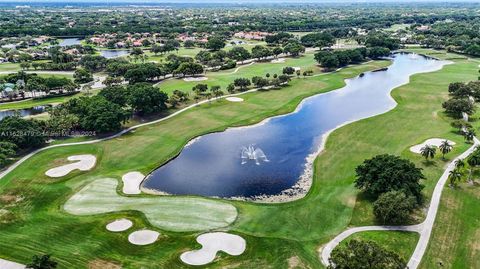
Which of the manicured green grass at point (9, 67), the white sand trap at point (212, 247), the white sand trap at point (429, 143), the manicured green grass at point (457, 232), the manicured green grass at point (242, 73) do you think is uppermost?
the manicured green grass at point (9, 67)

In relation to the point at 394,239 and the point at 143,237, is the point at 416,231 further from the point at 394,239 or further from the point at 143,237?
the point at 143,237

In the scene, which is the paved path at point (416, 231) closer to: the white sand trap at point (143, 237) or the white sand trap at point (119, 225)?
the white sand trap at point (143, 237)

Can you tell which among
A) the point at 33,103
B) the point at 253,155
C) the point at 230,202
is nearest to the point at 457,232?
the point at 230,202

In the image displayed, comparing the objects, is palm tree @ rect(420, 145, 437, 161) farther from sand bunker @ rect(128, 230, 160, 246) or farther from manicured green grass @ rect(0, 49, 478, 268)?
sand bunker @ rect(128, 230, 160, 246)

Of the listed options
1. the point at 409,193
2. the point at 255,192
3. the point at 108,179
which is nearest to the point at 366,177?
the point at 409,193

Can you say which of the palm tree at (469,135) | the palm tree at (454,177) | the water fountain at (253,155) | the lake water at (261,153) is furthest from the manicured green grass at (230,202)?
the water fountain at (253,155)

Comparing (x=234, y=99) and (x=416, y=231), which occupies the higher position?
(x=234, y=99)

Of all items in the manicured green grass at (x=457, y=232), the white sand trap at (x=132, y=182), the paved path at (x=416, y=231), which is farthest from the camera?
the white sand trap at (x=132, y=182)
